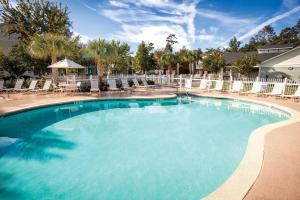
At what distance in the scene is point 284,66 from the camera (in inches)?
958

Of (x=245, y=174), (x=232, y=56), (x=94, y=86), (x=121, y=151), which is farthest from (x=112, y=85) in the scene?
(x=232, y=56)

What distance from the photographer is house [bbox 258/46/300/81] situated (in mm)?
23656

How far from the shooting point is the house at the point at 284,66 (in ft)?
77.6

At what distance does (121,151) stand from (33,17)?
91.1 feet

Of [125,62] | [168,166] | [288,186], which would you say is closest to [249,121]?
[168,166]

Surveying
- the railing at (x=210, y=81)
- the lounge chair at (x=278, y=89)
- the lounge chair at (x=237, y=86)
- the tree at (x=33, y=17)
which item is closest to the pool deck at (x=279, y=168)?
the lounge chair at (x=278, y=89)

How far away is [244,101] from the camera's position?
1378 centimetres

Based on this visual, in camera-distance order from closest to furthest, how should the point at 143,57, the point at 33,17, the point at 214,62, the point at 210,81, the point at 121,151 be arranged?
the point at 121,151 → the point at 210,81 → the point at 33,17 → the point at 143,57 → the point at 214,62

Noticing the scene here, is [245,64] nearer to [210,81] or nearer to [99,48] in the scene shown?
[210,81]

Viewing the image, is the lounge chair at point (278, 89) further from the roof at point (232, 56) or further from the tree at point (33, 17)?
the tree at point (33, 17)

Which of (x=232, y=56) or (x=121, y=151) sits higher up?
(x=232, y=56)

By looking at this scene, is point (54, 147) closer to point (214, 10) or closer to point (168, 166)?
point (168, 166)

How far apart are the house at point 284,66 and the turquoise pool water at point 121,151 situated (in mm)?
15149

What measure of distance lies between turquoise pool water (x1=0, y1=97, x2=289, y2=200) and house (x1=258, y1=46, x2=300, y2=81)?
15.1m
